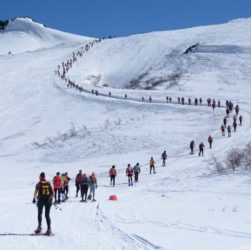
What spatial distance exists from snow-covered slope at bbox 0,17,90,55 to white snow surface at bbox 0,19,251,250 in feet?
186

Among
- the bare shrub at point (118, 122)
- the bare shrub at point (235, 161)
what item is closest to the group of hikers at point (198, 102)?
the bare shrub at point (118, 122)

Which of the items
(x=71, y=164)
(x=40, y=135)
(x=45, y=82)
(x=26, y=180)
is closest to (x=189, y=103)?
(x=40, y=135)

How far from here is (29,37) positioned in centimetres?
15912

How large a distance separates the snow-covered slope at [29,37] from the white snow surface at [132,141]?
56.7m

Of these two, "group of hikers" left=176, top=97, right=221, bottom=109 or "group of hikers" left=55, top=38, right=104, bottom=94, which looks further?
"group of hikers" left=55, top=38, right=104, bottom=94

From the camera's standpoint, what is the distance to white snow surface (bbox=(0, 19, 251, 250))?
10547 mm

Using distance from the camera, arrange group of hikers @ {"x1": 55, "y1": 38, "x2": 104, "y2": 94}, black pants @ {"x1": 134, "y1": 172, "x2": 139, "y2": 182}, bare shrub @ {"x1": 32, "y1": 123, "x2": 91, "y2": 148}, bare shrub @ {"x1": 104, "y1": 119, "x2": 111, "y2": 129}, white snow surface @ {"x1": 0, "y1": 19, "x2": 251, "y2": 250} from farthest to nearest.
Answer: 1. group of hikers @ {"x1": 55, "y1": 38, "x2": 104, "y2": 94}
2. bare shrub @ {"x1": 104, "y1": 119, "x2": 111, "y2": 129}
3. bare shrub @ {"x1": 32, "y1": 123, "x2": 91, "y2": 148}
4. black pants @ {"x1": 134, "y1": 172, "x2": 139, "y2": 182}
5. white snow surface @ {"x1": 0, "y1": 19, "x2": 251, "y2": 250}

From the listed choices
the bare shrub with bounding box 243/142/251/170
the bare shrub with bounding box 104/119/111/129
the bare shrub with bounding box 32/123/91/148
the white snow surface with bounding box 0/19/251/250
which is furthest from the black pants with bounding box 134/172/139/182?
the bare shrub with bounding box 104/119/111/129

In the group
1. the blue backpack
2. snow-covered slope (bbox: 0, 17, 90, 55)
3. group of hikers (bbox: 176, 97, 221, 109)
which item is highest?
snow-covered slope (bbox: 0, 17, 90, 55)

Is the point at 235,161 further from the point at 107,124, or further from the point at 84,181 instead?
the point at 107,124

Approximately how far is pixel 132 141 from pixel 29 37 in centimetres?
13222

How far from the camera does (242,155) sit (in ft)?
71.6

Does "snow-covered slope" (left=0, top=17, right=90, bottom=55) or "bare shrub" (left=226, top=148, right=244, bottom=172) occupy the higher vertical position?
"snow-covered slope" (left=0, top=17, right=90, bottom=55)

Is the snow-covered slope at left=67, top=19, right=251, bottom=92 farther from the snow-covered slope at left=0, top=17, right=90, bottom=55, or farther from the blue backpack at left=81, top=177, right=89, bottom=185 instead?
the snow-covered slope at left=0, top=17, right=90, bottom=55
